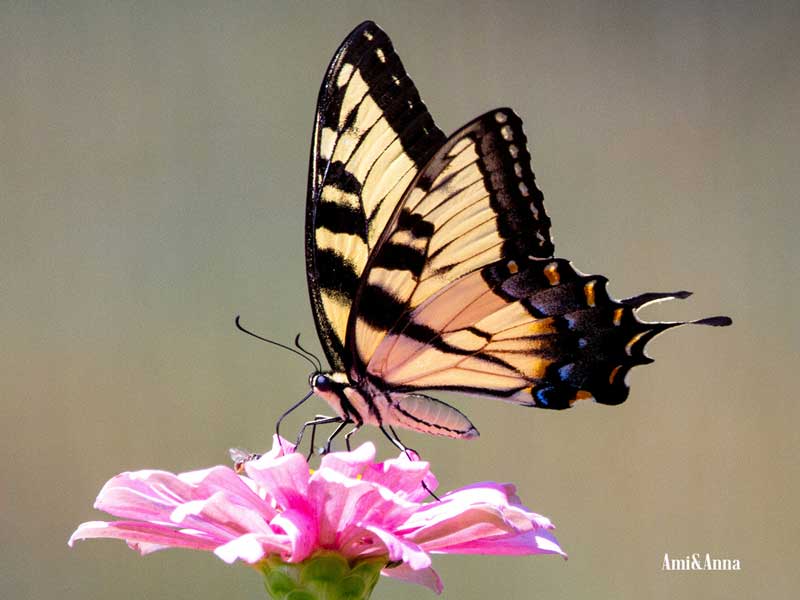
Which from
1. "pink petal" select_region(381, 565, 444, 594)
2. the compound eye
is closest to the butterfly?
the compound eye

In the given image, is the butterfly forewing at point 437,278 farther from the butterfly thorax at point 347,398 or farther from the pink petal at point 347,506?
the pink petal at point 347,506

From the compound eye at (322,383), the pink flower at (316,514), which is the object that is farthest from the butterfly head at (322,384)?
the pink flower at (316,514)

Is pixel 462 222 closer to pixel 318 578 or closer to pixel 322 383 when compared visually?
A: pixel 322 383

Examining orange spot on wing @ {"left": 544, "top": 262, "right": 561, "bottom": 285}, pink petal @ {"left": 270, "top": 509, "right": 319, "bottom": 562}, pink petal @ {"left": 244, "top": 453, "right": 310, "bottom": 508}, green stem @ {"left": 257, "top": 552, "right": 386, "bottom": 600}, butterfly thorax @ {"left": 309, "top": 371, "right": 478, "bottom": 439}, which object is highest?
orange spot on wing @ {"left": 544, "top": 262, "right": 561, "bottom": 285}

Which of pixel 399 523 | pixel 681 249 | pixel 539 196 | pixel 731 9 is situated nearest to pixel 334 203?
pixel 539 196

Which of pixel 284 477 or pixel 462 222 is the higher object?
pixel 462 222

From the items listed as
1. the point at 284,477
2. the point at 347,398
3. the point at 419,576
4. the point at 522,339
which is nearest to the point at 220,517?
the point at 284,477

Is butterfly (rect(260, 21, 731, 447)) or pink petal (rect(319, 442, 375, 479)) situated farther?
butterfly (rect(260, 21, 731, 447))

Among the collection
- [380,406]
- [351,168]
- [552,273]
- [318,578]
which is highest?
[351,168]

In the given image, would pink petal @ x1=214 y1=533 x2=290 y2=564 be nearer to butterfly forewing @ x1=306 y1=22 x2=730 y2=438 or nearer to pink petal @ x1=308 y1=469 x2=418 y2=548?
pink petal @ x1=308 y1=469 x2=418 y2=548
